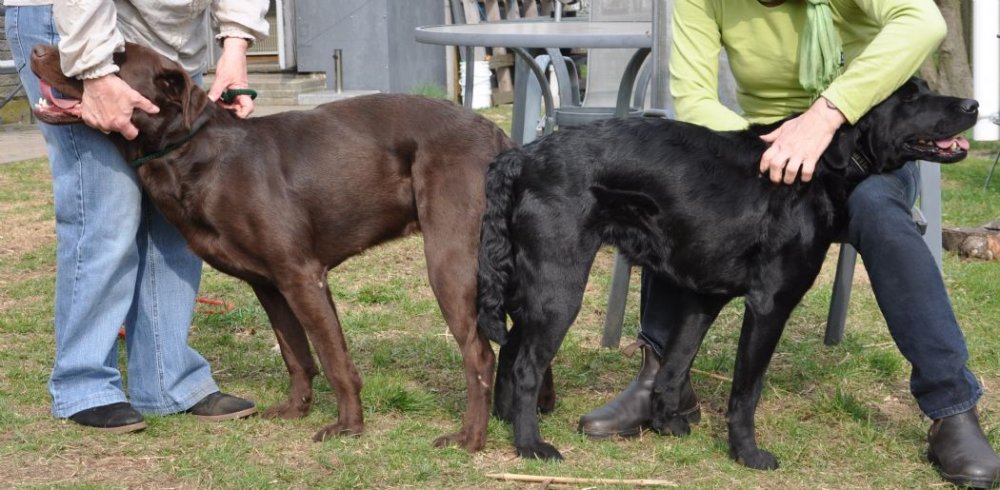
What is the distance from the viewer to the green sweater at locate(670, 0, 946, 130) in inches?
126

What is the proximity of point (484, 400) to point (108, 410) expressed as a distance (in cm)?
119

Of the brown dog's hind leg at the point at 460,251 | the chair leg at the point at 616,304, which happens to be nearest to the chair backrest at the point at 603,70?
the chair leg at the point at 616,304

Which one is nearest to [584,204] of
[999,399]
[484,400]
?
[484,400]

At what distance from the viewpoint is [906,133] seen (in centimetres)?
322

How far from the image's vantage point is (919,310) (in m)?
3.21

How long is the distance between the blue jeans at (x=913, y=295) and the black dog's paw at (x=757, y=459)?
442 mm

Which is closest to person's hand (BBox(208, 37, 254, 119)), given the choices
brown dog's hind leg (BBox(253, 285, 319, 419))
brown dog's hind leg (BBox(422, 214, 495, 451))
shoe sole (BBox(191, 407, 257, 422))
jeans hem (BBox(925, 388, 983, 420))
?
brown dog's hind leg (BBox(253, 285, 319, 419))

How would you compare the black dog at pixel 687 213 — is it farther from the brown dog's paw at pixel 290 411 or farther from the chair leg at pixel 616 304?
the chair leg at pixel 616 304

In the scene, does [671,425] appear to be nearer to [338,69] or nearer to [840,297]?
[840,297]

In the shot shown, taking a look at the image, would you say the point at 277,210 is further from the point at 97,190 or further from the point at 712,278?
the point at 712,278

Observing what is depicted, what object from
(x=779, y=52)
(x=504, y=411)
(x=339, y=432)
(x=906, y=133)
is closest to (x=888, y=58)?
(x=906, y=133)

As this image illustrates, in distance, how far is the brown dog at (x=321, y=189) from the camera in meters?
3.43

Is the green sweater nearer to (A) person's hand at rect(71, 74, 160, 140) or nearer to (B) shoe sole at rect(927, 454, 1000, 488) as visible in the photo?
(B) shoe sole at rect(927, 454, 1000, 488)

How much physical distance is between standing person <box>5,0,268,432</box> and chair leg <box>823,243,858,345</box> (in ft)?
7.23
